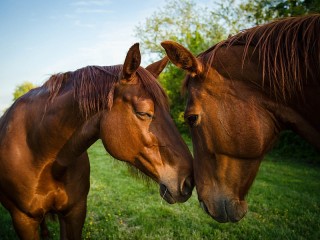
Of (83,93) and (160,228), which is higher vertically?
(83,93)

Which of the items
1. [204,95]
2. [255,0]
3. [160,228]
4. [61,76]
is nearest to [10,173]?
[61,76]

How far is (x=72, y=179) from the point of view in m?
2.89

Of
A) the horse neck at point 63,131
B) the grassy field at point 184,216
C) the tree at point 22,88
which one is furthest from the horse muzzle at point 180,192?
the tree at point 22,88

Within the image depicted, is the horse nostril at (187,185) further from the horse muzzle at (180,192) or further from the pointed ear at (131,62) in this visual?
the pointed ear at (131,62)

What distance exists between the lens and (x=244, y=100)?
1.97 m

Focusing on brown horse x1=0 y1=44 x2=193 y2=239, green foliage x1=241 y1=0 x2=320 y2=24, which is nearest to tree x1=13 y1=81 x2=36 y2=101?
green foliage x1=241 y1=0 x2=320 y2=24

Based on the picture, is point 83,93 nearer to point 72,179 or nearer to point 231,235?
point 72,179

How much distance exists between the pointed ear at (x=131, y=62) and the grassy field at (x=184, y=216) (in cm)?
115

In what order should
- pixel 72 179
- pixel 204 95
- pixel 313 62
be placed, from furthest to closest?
1. pixel 72 179
2. pixel 204 95
3. pixel 313 62

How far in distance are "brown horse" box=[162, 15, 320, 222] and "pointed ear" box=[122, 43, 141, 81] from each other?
0.91ft

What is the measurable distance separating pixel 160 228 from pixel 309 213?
2892 millimetres

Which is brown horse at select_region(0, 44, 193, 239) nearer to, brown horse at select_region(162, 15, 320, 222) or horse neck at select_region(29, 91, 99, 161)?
horse neck at select_region(29, 91, 99, 161)

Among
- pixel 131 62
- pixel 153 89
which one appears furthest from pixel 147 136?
pixel 131 62

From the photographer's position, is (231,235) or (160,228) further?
(160,228)
